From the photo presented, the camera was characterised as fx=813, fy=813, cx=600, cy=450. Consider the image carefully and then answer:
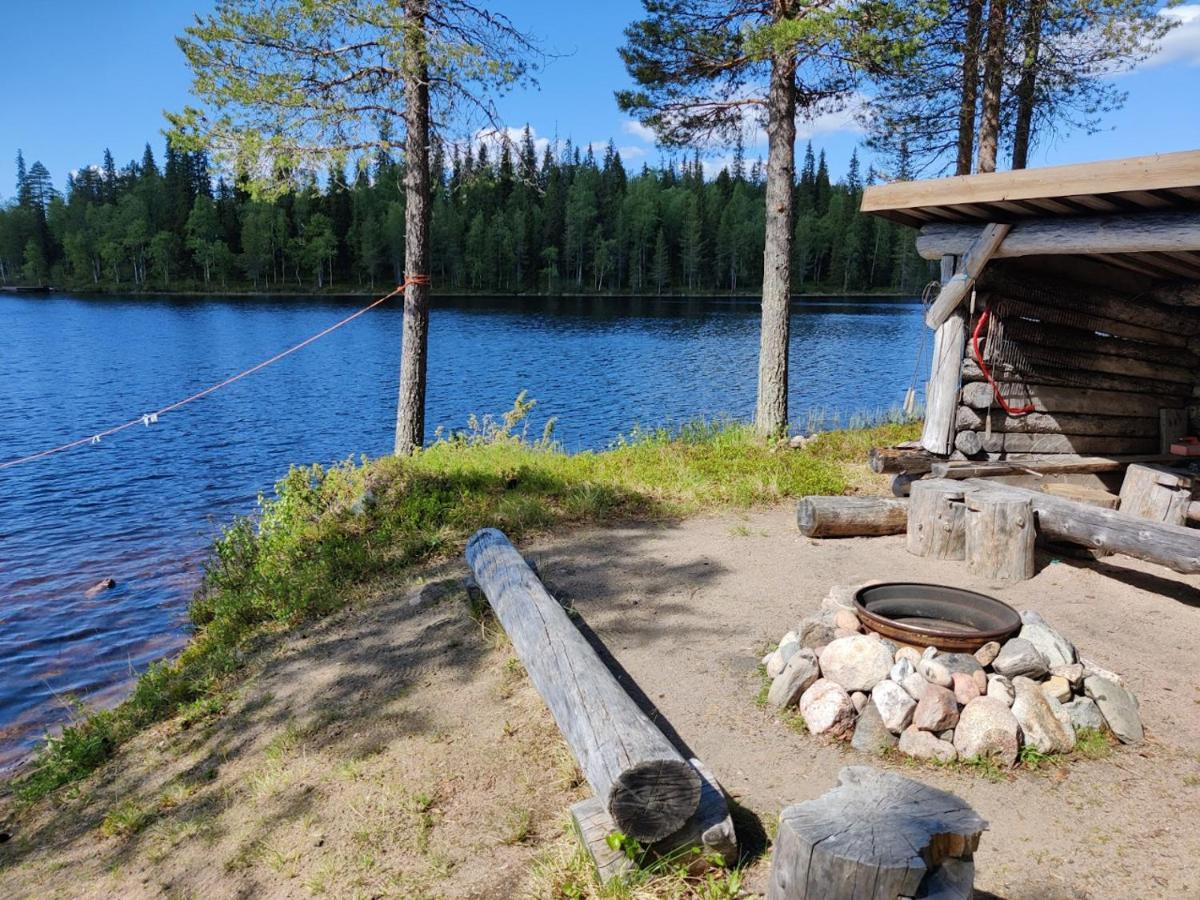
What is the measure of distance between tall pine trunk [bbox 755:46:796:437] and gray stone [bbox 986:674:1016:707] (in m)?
7.78

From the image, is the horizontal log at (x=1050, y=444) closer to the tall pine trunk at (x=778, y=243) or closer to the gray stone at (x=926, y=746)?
the tall pine trunk at (x=778, y=243)

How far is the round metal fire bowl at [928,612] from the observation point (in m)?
4.77

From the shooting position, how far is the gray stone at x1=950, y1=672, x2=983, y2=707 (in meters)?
4.34

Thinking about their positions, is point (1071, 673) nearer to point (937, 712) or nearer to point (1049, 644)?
point (1049, 644)

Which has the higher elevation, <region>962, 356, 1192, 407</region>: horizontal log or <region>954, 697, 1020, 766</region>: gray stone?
<region>962, 356, 1192, 407</region>: horizontal log

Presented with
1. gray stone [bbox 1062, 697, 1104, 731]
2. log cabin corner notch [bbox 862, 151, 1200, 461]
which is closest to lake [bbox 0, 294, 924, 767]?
log cabin corner notch [bbox 862, 151, 1200, 461]

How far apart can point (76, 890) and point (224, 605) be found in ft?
12.8

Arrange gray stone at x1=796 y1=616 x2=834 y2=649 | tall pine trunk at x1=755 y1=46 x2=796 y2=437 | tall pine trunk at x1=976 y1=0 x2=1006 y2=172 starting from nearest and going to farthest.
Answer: gray stone at x1=796 y1=616 x2=834 y2=649 < tall pine trunk at x1=755 y1=46 x2=796 y2=437 < tall pine trunk at x1=976 y1=0 x2=1006 y2=172

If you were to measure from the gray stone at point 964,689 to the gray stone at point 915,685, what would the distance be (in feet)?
0.55

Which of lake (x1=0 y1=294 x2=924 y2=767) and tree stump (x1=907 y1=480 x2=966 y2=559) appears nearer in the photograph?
tree stump (x1=907 y1=480 x2=966 y2=559)

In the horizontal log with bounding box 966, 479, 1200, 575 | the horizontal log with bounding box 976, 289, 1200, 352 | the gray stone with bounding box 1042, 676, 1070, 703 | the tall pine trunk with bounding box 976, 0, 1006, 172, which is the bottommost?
the gray stone with bounding box 1042, 676, 1070, 703

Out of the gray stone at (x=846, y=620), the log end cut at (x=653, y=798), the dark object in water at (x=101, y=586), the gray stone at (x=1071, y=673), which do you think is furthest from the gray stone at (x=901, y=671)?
the dark object in water at (x=101, y=586)

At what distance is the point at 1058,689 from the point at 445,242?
91829 mm

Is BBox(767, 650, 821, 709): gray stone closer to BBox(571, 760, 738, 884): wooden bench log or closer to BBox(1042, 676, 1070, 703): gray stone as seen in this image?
BBox(1042, 676, 1070, 703): gray stone
